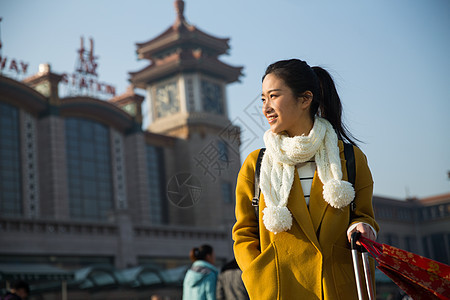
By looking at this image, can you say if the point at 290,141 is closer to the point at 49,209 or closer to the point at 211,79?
the point at 49,209

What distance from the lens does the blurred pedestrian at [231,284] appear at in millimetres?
6470

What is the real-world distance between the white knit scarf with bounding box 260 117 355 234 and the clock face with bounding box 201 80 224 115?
139 feet

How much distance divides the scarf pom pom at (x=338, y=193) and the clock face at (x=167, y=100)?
43.0 metres

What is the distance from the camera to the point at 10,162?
32500mm

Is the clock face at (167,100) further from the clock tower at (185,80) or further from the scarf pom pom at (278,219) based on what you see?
the scarf pom pom at (278,219)

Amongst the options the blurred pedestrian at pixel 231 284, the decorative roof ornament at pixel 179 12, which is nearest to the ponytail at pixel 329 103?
the blurred pedestrian at pixel 231 284

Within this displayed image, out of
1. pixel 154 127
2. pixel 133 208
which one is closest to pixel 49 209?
pixel 133 208

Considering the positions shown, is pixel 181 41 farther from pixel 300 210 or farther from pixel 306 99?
pixel 300 210

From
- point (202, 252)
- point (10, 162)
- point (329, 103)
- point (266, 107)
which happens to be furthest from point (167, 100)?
point (266, 107)

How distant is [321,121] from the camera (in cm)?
293

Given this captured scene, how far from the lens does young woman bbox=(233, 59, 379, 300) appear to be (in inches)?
104

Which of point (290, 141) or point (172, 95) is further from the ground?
point (172, 95)

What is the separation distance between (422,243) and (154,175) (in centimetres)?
3279

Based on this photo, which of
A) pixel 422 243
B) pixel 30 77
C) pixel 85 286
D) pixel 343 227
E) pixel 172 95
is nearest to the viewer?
pixel 343 227
